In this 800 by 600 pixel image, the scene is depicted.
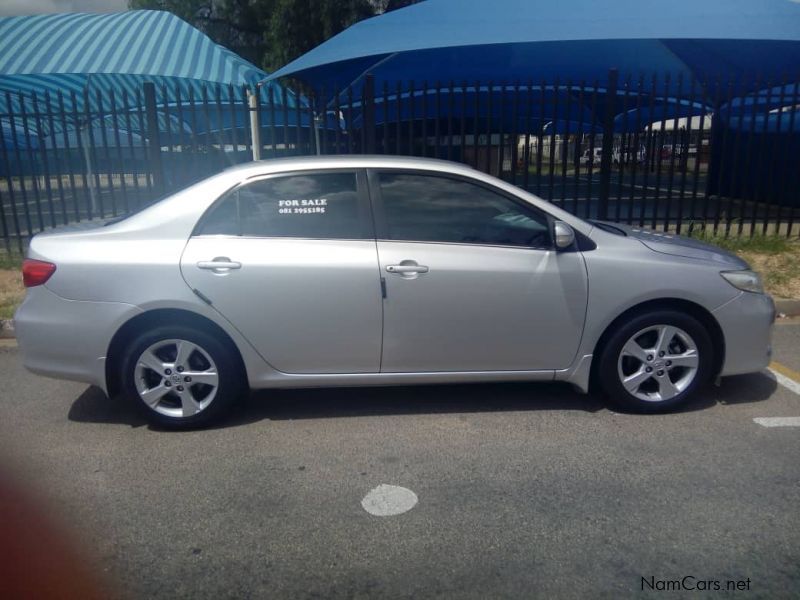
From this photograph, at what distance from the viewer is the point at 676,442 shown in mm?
3809

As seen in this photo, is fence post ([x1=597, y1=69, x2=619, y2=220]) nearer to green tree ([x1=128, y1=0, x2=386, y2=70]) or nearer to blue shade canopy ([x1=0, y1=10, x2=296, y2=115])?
blue shade canopy ([x1=0, y1=10, x2=296, y2=115])

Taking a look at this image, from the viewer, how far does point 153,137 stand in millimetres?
8422

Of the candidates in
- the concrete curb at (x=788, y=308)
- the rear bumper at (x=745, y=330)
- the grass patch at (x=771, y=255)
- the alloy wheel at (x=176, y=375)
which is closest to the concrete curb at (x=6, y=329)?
the alloy wheel at (x=176, y=375)

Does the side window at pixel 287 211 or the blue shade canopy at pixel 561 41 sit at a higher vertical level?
the blue shade canopy at pixel 561 41

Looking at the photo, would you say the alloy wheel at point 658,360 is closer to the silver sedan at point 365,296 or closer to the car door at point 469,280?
the silver sedan at point 365,296

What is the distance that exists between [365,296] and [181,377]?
3.94 ft

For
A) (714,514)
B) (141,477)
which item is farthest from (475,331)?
(141,477)

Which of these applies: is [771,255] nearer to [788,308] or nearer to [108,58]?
[788,308]

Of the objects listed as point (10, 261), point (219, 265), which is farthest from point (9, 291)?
point (219, 265)

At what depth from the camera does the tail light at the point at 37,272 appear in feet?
12.8

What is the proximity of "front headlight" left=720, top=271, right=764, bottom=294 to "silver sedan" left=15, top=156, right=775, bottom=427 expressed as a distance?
0.05 ft

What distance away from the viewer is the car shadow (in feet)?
14.2

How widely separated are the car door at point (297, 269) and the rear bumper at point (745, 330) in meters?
2.17

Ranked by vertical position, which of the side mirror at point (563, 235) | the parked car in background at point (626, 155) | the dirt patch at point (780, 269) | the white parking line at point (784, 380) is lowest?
the white parking line at point (784, 380)
